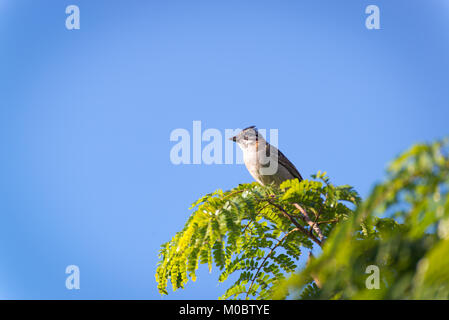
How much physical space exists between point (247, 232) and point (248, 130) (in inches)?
180

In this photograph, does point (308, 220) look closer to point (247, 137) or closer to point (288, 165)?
point (288, 165)

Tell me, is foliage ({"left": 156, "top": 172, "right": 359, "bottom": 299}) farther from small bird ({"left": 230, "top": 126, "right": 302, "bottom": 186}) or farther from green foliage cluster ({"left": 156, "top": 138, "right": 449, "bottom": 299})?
small bird ({"left": 230, "top": 126, "right": 302, "bottom": 186})

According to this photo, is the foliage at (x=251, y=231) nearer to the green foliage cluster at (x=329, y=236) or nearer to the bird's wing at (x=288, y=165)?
the green foliage cluster at (x=329, y=236)

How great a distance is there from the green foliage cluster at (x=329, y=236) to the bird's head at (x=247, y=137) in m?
3.70

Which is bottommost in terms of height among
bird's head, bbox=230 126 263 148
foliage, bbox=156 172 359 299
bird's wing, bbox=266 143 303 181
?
foliage, bbox=156 172 359 299

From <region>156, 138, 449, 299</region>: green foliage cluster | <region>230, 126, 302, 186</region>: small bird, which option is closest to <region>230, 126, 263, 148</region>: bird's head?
<region>230, 126, 302, 186</region>: small bird

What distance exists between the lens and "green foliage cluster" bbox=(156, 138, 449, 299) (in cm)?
122

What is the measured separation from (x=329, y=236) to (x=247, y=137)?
4.84 m

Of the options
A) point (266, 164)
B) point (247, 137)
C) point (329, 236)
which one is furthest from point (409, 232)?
point (247, 137)

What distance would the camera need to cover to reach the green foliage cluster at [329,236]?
1.22 m

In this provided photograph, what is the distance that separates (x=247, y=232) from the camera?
421 centimetres

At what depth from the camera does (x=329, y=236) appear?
368 centimetres

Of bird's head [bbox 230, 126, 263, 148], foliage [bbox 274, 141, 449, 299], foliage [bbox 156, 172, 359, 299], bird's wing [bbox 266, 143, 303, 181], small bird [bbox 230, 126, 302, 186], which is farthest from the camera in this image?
bird's head [bbox 230, 126, 263, 148]

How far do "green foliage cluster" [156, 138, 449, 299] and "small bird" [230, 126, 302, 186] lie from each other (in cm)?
300
